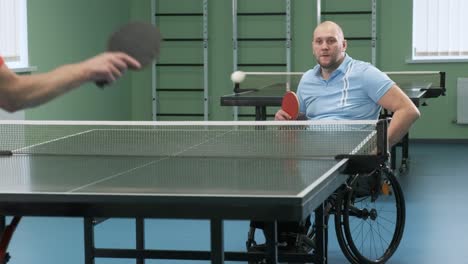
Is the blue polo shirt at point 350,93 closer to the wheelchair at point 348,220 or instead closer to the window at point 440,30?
the wheelchair at point 348,220

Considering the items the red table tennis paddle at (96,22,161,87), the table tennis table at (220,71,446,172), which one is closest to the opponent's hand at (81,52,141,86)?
the red table tennis paddle at (96,22,161,87)

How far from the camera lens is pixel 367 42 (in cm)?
1058

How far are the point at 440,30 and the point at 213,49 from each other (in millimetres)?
2620

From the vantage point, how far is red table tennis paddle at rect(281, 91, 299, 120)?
175 inches

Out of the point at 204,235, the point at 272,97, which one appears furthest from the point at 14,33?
the point at 204,235

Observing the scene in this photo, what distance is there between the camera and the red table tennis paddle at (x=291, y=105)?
4449 millimetres

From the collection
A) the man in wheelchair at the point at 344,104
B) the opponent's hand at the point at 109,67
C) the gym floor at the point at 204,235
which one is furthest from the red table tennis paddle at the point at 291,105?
the opponent's hand at the point at 109,67

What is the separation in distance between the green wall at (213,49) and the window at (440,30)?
0.31 feet

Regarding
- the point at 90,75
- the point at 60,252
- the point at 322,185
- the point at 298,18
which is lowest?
the point at 60,252

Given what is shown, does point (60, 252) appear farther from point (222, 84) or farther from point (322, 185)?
point (222, 84)

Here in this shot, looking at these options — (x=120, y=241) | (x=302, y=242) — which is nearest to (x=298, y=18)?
(x=120, y=241)

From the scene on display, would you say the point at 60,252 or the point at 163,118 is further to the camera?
the point at 163,118

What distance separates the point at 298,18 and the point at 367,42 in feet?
2.76

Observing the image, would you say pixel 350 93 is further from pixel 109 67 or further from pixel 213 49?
pixel 213 49
